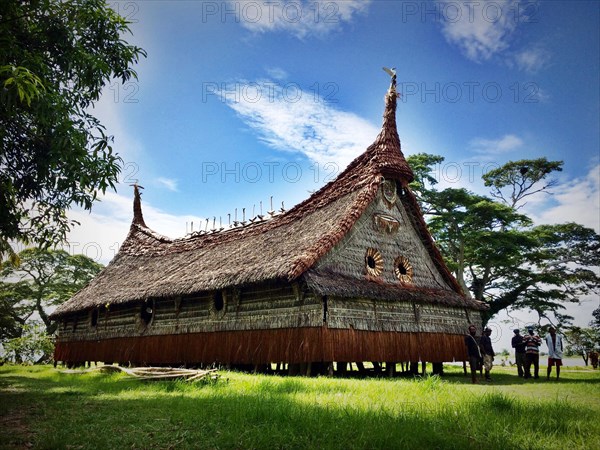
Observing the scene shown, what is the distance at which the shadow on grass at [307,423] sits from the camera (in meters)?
5.22

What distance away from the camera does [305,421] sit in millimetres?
5816

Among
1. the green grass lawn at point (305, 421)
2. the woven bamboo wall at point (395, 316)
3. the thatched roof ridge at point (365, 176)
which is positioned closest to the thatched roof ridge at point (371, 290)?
the woven bamboo wall at point (395, 316)

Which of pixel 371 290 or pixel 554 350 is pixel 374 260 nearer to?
pixel 371 290

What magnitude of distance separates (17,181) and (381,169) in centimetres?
1149

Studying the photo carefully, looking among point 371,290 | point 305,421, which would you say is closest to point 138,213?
point 371,290

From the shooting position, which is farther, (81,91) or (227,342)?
(227,342)

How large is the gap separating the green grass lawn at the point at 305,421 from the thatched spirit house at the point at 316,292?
461 centimetres

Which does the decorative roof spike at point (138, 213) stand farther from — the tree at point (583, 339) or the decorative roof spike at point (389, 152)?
the tree at point (583, 339)

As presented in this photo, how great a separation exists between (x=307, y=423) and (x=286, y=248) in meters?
9.40

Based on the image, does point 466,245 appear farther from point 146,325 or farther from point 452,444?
point 452,444

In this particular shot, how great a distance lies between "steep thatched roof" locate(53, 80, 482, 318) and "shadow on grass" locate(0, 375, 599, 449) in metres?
5.64


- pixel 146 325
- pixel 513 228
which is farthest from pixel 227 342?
pixel 513 228

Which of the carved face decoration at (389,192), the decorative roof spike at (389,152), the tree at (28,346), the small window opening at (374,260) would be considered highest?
the decorative roof spike at (389,152)

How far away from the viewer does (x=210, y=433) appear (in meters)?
5.73
